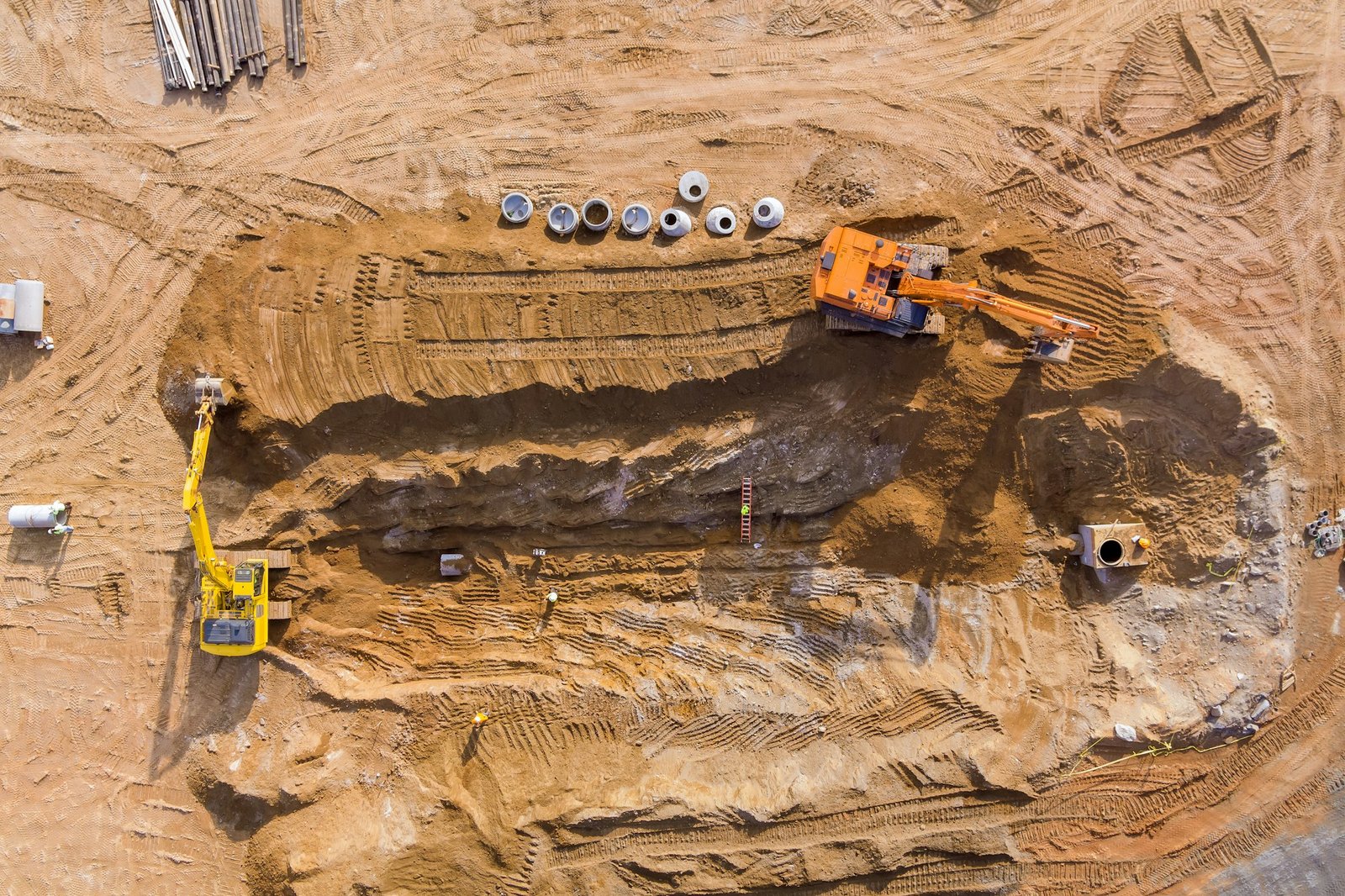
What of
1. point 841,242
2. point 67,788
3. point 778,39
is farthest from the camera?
point 778,39

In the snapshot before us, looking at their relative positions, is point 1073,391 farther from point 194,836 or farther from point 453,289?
point 194,836

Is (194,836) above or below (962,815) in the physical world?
below

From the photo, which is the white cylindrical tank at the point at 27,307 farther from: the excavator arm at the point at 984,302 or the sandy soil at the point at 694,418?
the excavator arm at the point at 984,302

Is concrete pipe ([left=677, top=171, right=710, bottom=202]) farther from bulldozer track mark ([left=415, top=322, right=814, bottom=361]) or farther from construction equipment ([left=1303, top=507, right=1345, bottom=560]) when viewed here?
construction equipment ([left=1303, top=507, right=1345, bottom=560])

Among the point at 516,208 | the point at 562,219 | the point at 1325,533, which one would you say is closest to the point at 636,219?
the point at 562,219

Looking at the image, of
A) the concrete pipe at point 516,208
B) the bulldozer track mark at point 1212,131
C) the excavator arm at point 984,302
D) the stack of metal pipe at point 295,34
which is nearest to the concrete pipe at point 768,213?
the excavator arm at point 984,302

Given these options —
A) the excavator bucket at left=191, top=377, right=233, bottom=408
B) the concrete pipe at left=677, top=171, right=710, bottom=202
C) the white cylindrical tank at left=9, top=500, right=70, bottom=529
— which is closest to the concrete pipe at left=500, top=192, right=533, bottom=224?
the concrete pipe at left=677, top=171, right=710, bottom=202

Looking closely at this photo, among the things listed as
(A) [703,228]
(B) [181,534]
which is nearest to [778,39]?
(A) [703,228]
